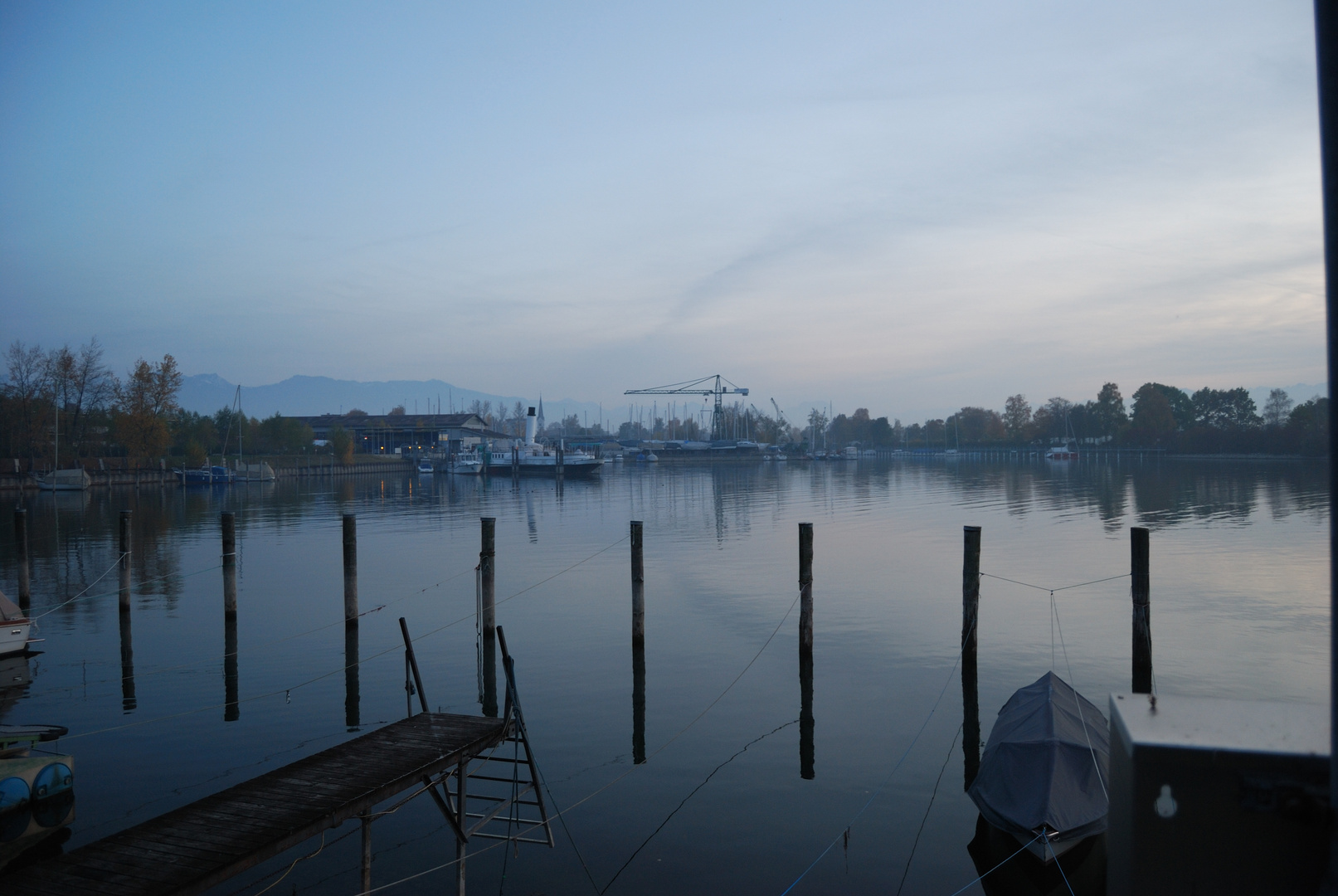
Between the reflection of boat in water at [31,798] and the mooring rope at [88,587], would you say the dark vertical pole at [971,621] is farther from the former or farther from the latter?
the mooring rope at [88,587]

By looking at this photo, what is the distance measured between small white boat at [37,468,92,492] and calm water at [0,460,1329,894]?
146 ft

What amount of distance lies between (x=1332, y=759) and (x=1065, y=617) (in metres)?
22.5

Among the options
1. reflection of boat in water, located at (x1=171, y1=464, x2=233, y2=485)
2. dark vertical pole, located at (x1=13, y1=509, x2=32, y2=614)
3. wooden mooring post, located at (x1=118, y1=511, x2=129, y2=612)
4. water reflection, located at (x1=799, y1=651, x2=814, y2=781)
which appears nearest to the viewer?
water reflection, located at (x1=799, y1=651, x2=814, y2=781)

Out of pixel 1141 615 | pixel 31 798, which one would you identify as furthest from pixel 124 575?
pixel 1141 615

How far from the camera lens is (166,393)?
106 meters

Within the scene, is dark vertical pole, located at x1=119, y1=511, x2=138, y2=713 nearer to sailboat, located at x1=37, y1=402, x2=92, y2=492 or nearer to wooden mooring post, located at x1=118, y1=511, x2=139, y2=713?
wooden mooring post, located at x1=118, y1=511, x2=139, y2=713

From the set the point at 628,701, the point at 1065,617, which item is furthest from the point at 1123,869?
the point at 1065,617

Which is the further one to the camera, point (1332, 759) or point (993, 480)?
point (993, 480)

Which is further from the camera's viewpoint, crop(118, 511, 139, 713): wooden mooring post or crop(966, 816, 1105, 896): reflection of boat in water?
crop(118, 511, 139, 713): wooden mooring post

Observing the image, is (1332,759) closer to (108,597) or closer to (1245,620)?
(1245,620)

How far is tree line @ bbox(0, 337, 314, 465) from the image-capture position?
293 ft

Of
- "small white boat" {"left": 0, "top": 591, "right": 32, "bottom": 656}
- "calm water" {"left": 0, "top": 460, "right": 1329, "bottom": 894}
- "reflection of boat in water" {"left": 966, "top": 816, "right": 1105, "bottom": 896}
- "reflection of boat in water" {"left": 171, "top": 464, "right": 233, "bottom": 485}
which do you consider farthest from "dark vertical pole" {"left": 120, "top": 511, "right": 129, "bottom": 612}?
"reflection of boat in water" {"left": 171, "top": 464, "right": 233, "bottom": 485}

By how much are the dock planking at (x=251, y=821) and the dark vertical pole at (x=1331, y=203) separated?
25.5 feet

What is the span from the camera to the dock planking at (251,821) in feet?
23.2
